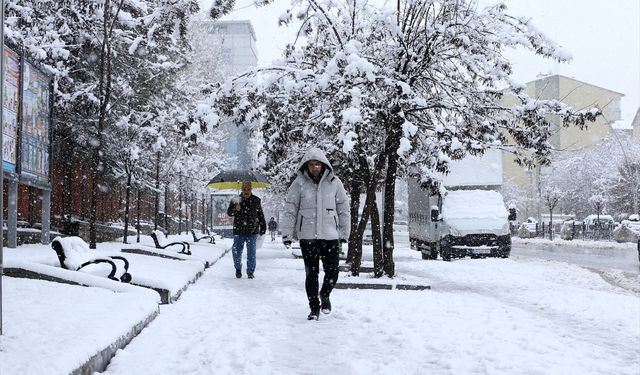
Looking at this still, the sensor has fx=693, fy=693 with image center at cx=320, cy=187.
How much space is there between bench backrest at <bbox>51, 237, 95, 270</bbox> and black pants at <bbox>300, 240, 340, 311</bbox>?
3.02 m

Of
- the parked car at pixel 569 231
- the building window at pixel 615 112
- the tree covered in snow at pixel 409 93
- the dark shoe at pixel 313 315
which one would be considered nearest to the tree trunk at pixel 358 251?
the tree covered in snow at pixel 409 93

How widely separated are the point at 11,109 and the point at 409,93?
667 cm

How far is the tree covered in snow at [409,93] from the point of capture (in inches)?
424

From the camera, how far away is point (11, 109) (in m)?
11.7

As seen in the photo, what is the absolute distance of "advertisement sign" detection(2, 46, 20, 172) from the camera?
11328 mm

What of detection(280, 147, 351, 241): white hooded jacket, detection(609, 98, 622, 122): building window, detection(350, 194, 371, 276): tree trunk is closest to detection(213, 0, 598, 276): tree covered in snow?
detection(350, 194, 371, 276): tree trunk

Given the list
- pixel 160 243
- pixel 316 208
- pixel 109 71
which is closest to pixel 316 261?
pixel 316 208

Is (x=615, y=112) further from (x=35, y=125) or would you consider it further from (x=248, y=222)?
(x=35, y=125)

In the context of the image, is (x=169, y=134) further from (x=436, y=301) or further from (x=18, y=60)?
(x=436, y=301)

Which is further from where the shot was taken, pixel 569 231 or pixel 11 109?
→ pixel 569 231

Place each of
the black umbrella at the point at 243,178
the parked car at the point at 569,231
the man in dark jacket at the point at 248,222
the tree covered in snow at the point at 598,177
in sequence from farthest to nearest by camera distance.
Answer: the tree covered in snow at the point at 598,177
the parked car at the point at 569,231
the black umbrella at the point at 243,178
the man in dark jacket at the point at 248,222

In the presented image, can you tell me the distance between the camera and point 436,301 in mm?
9672

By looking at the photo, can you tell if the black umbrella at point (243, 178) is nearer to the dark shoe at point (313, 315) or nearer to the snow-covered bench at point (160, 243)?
the snow-covered bench at point (160, 243)

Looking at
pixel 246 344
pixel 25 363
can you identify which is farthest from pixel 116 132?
pixel 25 363
